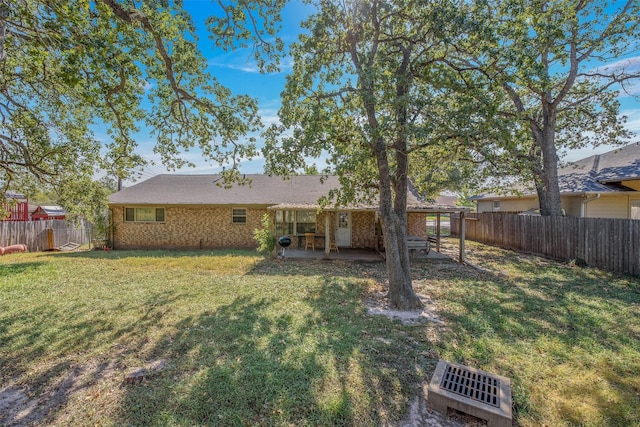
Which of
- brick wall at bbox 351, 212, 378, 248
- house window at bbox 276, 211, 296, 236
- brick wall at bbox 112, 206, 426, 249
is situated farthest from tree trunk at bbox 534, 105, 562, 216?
brick wall at bbox 112, 206, 426, 249

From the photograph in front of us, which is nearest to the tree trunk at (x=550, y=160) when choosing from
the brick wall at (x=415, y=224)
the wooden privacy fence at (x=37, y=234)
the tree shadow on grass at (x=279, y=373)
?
the brick wall at (x=415, y=224)

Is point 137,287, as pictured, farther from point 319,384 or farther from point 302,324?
point 319,384

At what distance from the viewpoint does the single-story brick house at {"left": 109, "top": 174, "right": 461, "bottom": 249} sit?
14727mm

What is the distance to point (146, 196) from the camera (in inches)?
609

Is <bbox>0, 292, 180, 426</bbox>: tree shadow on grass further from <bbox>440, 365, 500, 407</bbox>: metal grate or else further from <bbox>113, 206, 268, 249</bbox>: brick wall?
<bbox>113, 206, 268, 249</bbox>: brick wall

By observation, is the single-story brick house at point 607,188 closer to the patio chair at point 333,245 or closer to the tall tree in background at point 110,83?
the patio chair at point 333,245

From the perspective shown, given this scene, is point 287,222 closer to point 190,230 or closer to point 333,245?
point 333,245

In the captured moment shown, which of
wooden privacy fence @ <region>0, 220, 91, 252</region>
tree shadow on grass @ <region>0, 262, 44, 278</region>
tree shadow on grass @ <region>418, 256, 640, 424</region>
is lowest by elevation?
tree shadow on grass @ <region>418, 256, 640, 424</region>

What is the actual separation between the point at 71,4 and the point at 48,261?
34.5 ft

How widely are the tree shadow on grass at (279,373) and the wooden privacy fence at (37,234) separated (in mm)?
13951

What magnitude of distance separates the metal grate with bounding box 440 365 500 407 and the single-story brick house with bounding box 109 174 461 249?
10.8m

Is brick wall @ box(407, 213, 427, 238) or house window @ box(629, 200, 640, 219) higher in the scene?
house window @ box(629, 200, 640, 219)

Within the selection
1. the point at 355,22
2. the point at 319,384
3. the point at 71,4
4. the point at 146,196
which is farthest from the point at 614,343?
the point at 146,196

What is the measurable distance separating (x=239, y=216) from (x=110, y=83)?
9.54 m
